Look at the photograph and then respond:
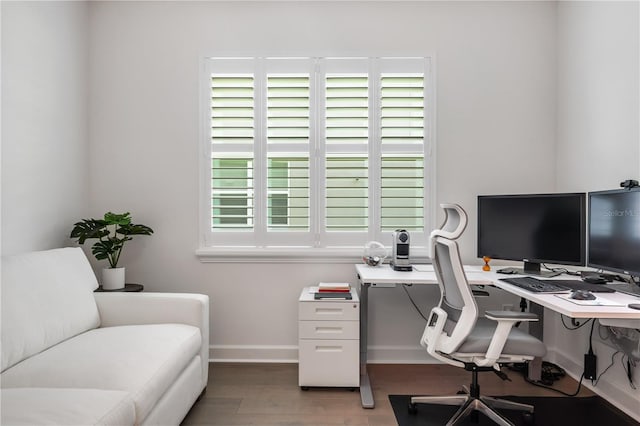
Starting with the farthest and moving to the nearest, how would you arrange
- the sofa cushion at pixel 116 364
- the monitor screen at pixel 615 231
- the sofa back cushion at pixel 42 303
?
the monitor screen at pixel 615 231 → the sofa back cushion at pixel 42 303 → the sofa cushion at pixel 116 364

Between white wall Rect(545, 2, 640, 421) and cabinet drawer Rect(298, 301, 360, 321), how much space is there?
1658mm

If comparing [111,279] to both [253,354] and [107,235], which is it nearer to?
[107,235]

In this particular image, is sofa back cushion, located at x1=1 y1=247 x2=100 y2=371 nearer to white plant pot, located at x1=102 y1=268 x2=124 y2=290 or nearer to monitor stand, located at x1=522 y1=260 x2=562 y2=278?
white plant pot, located at x1=102 y1=268 x2=124 y2=290

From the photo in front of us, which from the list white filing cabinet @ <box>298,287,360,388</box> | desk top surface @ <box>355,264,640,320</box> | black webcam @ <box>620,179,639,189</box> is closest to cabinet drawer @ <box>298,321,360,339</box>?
white filing cabinet @ <box>298,287,360,388</box>

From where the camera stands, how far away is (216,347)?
3137 millimetres

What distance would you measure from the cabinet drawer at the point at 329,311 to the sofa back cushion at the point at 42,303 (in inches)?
51.6

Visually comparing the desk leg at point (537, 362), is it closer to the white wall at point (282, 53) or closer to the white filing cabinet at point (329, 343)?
the white wall at point (282, 53)

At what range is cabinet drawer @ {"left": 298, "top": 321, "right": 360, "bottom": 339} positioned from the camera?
2627mm

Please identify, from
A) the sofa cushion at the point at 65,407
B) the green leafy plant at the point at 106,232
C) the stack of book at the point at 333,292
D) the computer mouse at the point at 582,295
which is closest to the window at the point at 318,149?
the stack of book at the point at 333,292

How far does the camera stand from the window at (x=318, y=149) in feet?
10.3

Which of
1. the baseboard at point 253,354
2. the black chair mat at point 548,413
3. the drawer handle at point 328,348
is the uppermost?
the drawer handle at point 328,348

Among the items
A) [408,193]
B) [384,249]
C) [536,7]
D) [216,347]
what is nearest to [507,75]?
[536,7]

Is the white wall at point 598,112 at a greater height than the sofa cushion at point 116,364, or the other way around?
the white wall at point 598,112

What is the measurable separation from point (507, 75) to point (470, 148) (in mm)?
670
